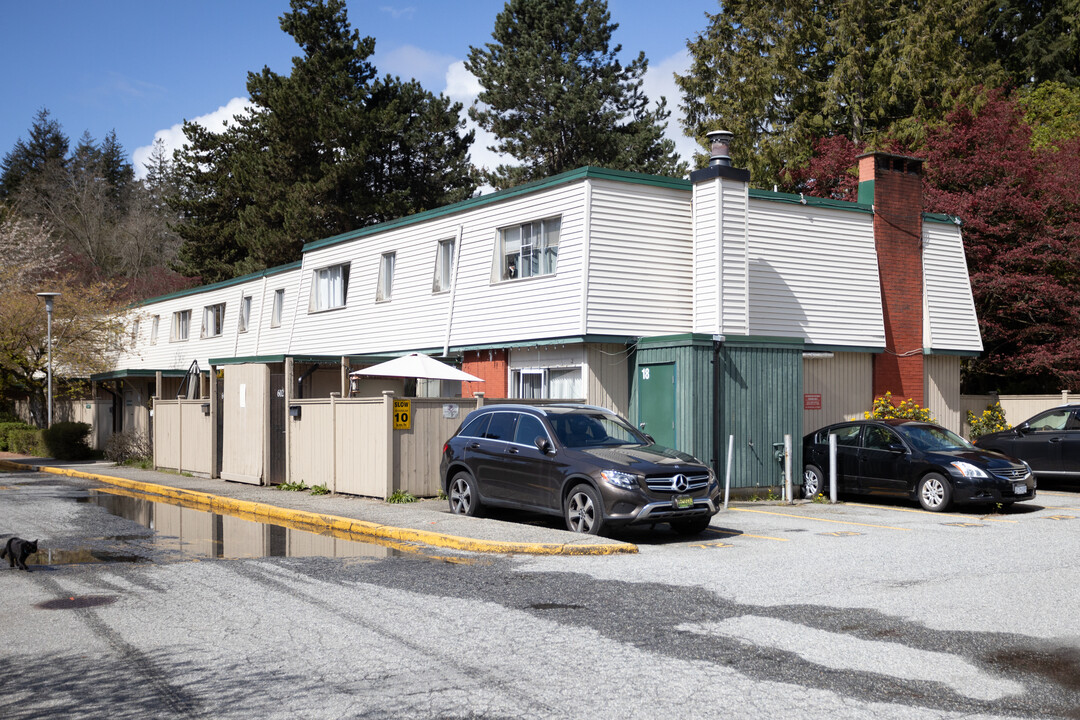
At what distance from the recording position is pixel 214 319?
36781 mm

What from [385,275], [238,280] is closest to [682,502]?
[385,275]

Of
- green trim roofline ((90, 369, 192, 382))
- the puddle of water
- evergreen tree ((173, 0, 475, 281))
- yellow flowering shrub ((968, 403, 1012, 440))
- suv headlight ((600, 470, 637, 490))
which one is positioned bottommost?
the puddle of water

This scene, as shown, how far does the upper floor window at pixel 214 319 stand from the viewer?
36531mm

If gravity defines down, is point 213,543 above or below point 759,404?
below

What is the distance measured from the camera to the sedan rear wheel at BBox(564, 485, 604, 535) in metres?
12.5

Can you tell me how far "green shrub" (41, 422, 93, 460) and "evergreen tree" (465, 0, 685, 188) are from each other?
74.9ft

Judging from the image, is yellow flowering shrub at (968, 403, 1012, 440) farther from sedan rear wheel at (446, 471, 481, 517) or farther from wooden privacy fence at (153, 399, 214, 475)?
wooden privacy fence at (153, 399, 214, 475)

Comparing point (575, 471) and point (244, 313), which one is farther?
point (244, 313)

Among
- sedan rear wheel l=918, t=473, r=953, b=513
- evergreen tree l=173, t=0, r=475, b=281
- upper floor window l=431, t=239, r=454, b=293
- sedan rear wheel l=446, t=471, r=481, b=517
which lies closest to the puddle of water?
sedan rear wheel l=446, t=471, r=481, b=517

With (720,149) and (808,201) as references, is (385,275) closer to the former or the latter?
(720,149)

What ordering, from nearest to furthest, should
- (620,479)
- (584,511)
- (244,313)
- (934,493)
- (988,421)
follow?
(620,479) → (584,511) → (934,493) → (988,421) → (244,313)

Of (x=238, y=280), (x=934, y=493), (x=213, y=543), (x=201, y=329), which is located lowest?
(x=213, y=543)

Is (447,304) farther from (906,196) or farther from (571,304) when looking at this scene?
(906,196)

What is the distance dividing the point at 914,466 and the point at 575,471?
685 centimetres
